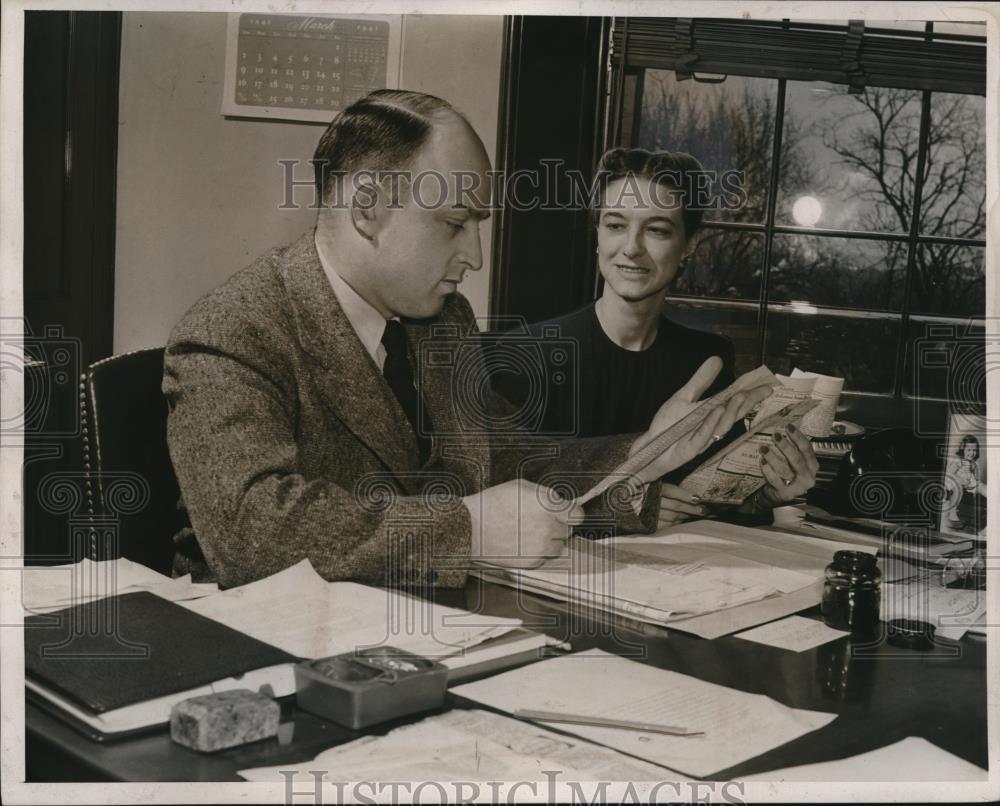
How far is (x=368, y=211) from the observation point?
1.60 m

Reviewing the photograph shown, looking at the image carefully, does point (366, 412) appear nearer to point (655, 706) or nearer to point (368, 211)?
point (368, 211)

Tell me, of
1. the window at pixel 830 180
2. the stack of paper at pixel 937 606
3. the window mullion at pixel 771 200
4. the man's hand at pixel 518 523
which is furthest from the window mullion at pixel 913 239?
the man's hand at pixel 518 523

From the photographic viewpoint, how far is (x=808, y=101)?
1.67m

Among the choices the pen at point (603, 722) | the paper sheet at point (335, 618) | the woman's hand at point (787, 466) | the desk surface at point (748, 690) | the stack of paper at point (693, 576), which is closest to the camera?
the desk surface at point (748, 690)

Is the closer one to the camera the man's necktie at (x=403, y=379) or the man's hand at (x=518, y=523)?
the man's hand at (x=518, y=523)

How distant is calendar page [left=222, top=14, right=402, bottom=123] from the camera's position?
1559 millimetres

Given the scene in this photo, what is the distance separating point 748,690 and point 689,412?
0.62 metres

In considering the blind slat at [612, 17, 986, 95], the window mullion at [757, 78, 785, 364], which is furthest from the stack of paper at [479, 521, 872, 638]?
the blind slat at [612, 17, 986, 95]

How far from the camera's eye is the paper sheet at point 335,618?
126 cm

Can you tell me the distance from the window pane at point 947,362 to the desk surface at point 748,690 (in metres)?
0.43

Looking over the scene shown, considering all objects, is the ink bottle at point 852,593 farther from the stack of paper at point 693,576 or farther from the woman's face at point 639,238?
the woman's face at point 639,238

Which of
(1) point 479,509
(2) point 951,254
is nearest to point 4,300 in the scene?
(1) point 479,509

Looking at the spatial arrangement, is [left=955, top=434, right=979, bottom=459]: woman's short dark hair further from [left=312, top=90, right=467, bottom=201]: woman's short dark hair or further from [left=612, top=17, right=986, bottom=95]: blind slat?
[left=312, top=90, right=467, bottom=201]: woman's short dark hair

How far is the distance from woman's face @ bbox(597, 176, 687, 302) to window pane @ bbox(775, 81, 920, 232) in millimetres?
175
